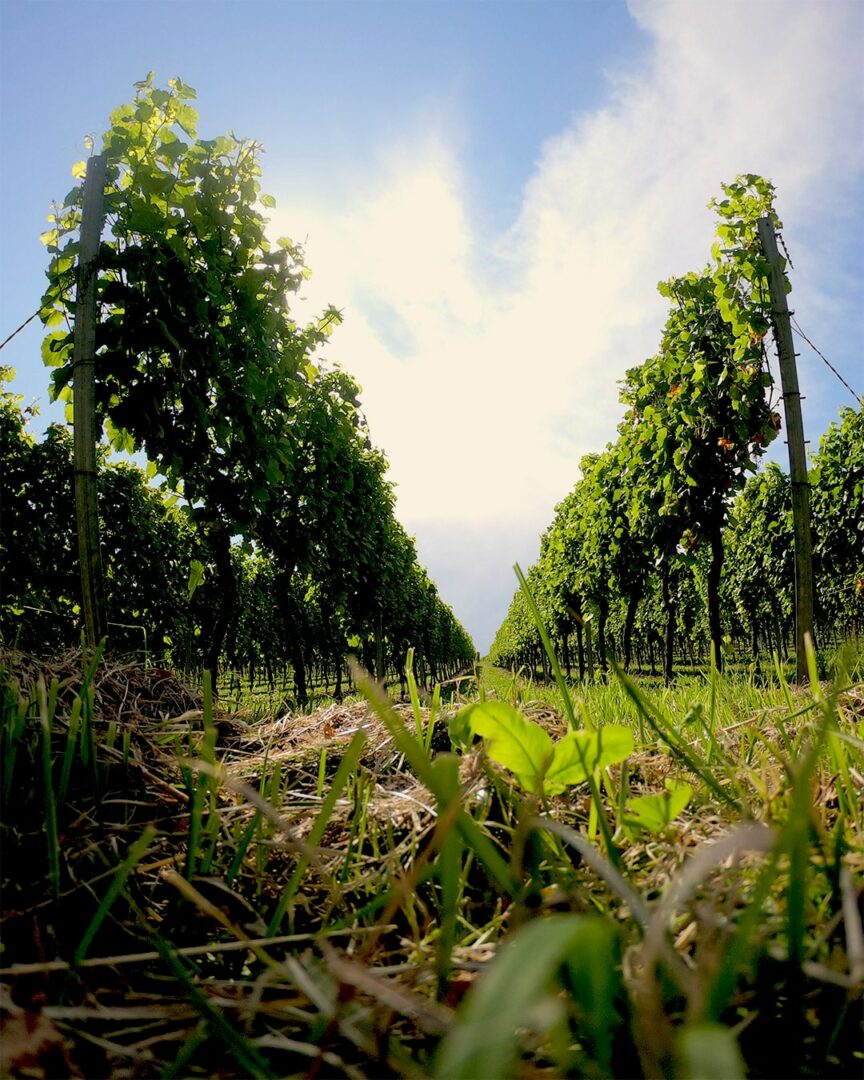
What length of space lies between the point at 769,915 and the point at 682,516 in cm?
994

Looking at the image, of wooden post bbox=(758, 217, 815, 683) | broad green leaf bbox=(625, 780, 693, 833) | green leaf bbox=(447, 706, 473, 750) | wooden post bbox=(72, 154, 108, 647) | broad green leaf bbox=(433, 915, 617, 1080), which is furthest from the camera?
wooden post bbox=(758, 217, 815, 683)

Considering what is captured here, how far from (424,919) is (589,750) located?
356mm

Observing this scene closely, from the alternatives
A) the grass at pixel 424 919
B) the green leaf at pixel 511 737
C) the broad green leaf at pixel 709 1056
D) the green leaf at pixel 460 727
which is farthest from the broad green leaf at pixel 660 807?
the broad green leaf at pixel 709 1056

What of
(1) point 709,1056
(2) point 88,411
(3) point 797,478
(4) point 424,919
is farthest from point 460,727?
(3) point 797,478

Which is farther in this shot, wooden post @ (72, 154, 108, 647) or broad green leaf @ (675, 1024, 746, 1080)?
wooden post @ (72, 154, 108, 647)

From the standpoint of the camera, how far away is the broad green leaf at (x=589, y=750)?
0.89 m

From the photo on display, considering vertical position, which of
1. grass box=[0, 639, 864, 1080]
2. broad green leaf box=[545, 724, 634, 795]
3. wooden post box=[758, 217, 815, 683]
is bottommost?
grass box=[0, 639, 864, 1080]

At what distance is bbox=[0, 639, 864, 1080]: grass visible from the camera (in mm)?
418

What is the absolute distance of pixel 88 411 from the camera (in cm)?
363

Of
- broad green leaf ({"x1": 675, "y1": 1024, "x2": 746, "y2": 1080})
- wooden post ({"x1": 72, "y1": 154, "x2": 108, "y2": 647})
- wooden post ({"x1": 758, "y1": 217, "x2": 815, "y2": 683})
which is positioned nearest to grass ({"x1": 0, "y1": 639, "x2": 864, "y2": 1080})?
broad green leaf ({"x1": 675, "y1": 1024, "x2": 746, "y2": 1080})

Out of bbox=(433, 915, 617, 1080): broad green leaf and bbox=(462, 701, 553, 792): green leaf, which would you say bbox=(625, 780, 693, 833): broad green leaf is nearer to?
bbox=(462, 701, 553, 792): green leaf

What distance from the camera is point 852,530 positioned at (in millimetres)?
14492

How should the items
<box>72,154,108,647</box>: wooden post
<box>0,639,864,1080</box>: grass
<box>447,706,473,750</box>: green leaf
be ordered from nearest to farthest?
1. <box>0,639,864,1080</box>: grass
2. <box>447,706,473,750</box>: green leaf
3. <box>72,154,108,647</box>: wooden post

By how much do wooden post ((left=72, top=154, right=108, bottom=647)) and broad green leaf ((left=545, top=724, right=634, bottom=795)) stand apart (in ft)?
10.2
